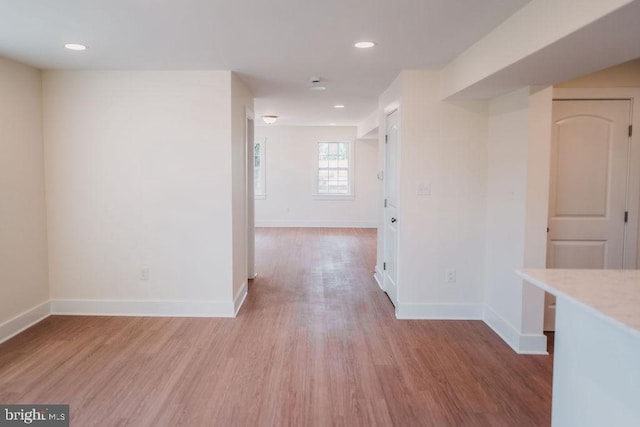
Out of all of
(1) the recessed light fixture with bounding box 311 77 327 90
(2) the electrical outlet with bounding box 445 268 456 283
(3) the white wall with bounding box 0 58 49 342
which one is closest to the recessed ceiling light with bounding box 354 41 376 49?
(1) the recessed light fixture with bounding box 311 77 327 90

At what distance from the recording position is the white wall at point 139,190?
13.3 feet

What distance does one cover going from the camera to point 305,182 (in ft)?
34.5

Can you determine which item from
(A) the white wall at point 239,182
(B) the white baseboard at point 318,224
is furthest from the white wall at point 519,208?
(B) the white baseboard at point 318,224

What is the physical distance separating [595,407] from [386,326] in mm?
2325

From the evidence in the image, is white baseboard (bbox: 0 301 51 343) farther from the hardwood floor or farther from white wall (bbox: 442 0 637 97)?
white wall (bbox: 442 0 637 97)

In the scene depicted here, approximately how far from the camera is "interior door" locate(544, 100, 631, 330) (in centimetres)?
367

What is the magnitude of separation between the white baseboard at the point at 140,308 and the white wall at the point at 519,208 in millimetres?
2528

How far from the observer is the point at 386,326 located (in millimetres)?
3986

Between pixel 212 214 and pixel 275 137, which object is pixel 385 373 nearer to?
pixel 212 214

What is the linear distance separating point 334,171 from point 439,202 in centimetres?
654

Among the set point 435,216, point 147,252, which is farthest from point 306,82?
point 147,252

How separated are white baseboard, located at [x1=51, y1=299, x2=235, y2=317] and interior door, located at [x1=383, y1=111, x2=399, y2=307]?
1.71m

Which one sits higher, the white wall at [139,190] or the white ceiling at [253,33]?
the white ceiling at [253,33]

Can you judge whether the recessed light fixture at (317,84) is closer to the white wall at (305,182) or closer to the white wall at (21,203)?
the white wall at (21,203)
